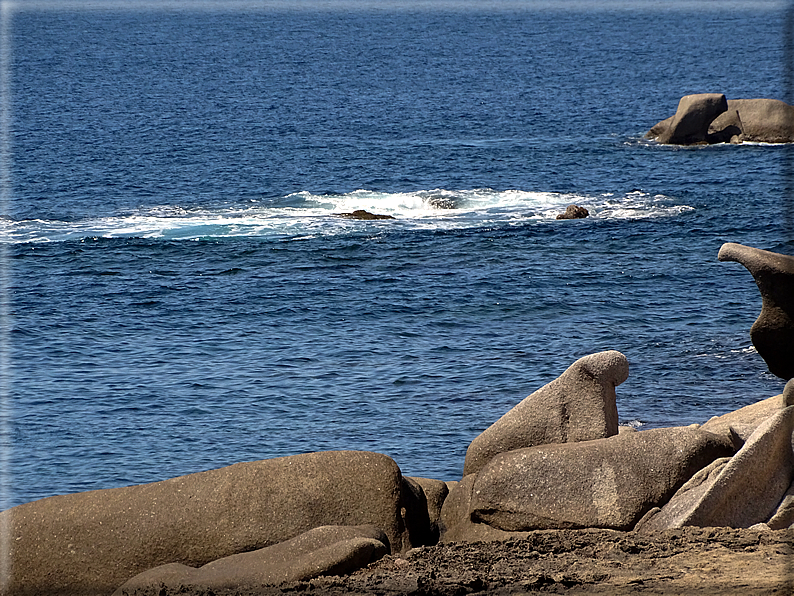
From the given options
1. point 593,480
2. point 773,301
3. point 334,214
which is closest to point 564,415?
point 593,480

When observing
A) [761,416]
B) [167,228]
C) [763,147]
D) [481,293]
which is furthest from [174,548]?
[763,147]

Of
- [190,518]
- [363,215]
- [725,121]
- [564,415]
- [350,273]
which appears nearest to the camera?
[190,518]

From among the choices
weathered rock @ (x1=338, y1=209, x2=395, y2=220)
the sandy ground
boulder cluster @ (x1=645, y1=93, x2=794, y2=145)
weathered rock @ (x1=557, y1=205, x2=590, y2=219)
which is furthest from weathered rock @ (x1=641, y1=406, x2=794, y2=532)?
boulder cluster @ (x1=645, y1=93, x2=794, y2=145)

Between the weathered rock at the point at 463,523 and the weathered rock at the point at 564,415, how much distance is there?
77cm

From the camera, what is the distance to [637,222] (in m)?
51.2

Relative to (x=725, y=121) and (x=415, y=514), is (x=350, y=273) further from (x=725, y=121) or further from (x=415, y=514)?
(x=725, y=121)

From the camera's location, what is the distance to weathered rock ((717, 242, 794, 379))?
23062 millimetres

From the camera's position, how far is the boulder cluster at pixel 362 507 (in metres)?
13.5

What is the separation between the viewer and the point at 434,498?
16.3 meters

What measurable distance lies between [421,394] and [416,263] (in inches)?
633

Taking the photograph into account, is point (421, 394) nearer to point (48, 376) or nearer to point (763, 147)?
point (48, 376)

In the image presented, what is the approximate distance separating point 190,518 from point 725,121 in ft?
220

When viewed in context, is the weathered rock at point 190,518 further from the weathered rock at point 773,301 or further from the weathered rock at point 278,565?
the weathered rock at point 773,301

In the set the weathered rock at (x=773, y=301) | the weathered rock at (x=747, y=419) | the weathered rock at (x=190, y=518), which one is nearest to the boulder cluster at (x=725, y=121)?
the weathered rock at (x=773, y=301)
